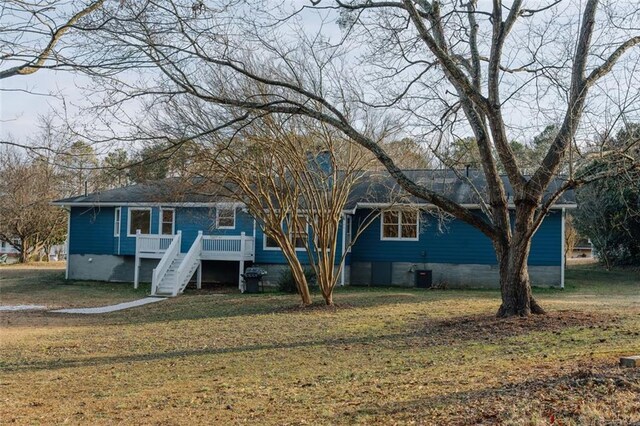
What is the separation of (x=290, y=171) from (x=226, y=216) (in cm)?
682

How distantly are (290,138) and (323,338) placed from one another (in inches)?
218

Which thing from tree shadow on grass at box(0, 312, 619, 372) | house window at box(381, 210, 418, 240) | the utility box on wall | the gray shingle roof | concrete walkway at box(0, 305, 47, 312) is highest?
the gray shingle roof

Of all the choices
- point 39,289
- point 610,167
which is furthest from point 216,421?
point 39,289

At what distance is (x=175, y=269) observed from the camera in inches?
938

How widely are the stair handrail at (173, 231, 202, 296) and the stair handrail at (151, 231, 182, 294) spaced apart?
547 millimetres

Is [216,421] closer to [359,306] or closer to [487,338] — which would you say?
[487,338]

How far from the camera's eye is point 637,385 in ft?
19.0

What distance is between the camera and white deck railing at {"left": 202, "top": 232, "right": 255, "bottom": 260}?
80.3 ft

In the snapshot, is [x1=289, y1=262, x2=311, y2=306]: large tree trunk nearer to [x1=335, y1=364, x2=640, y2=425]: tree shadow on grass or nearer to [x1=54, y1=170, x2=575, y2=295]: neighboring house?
[x1=54, y1=170, x2=575, y2=295]: neighboring house

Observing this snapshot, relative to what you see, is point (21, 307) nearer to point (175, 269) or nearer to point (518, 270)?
point (175, 269)

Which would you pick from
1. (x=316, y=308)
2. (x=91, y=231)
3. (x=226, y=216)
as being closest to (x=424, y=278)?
(x=226, y=216)

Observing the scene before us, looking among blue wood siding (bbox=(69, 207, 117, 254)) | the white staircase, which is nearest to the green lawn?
the white staircase

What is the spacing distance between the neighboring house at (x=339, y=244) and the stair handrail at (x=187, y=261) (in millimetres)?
37

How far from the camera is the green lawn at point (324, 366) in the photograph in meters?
5.94
